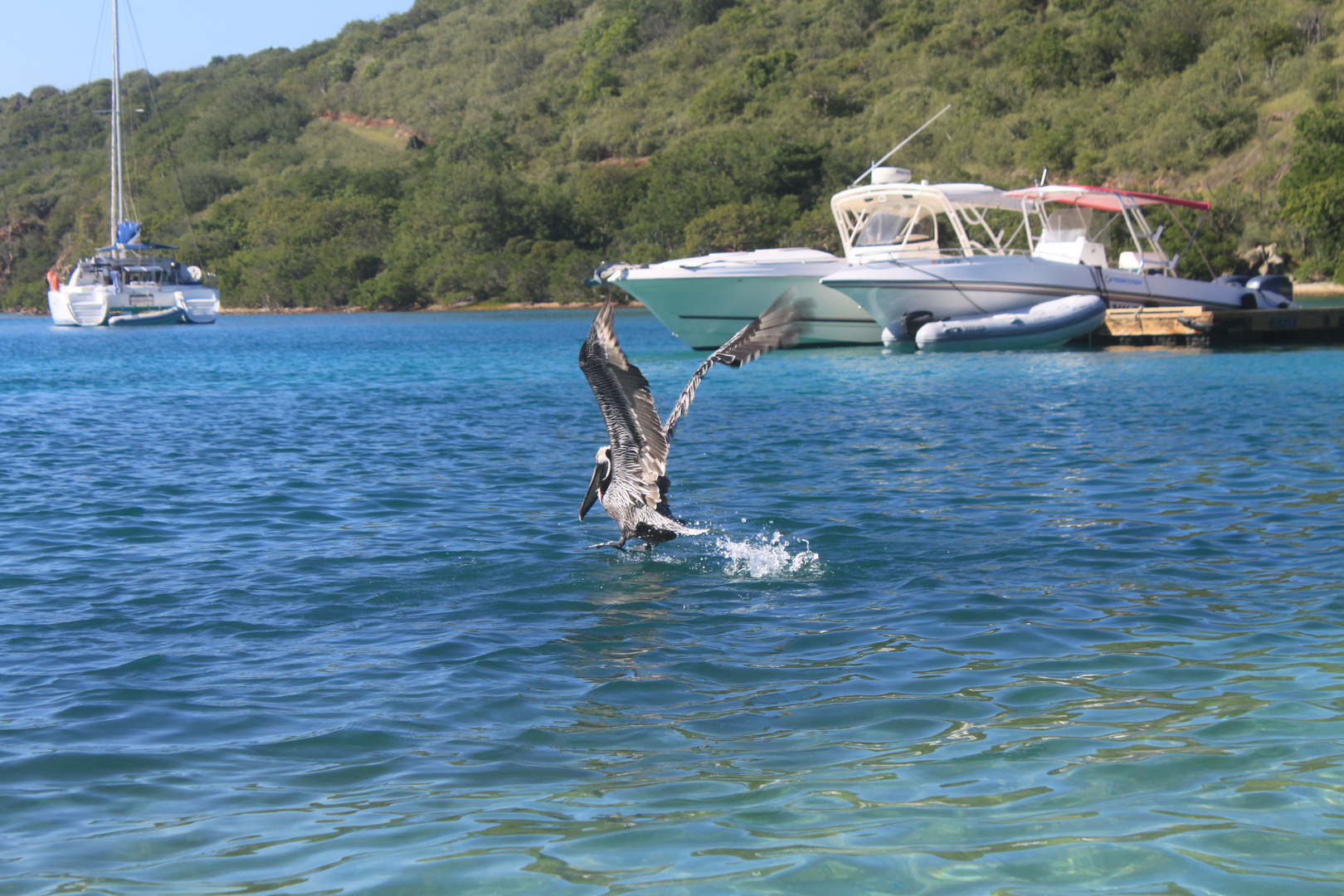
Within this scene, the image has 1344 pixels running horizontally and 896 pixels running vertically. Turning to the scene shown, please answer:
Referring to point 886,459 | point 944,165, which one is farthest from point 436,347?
point 944,165

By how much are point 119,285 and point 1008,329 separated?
51.4 meters

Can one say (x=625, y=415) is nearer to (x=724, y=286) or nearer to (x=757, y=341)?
(x=757, y=341)

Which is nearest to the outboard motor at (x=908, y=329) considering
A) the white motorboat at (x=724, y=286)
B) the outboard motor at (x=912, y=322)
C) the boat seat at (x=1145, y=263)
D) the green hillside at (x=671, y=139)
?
the outboard motor at (x=912, y=322)

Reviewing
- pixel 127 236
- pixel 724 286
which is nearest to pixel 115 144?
pixel 127 236

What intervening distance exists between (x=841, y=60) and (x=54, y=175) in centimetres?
11236

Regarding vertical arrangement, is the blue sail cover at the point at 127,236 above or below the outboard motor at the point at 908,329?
above

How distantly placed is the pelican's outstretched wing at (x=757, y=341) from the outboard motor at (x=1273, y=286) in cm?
2897

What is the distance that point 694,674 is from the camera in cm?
586

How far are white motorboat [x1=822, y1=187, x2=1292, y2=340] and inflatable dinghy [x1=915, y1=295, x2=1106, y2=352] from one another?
69 cm

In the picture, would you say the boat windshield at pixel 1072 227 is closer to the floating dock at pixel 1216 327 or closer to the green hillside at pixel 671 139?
the floating dock at pixel 1216 327

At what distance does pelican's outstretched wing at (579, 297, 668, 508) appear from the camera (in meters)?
6.98

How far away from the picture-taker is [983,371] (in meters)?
23.5

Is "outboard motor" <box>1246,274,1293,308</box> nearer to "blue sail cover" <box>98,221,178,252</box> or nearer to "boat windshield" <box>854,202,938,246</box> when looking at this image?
"boat windshield" <box>854,202,938,246</box>

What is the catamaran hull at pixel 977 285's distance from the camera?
2766 cm
